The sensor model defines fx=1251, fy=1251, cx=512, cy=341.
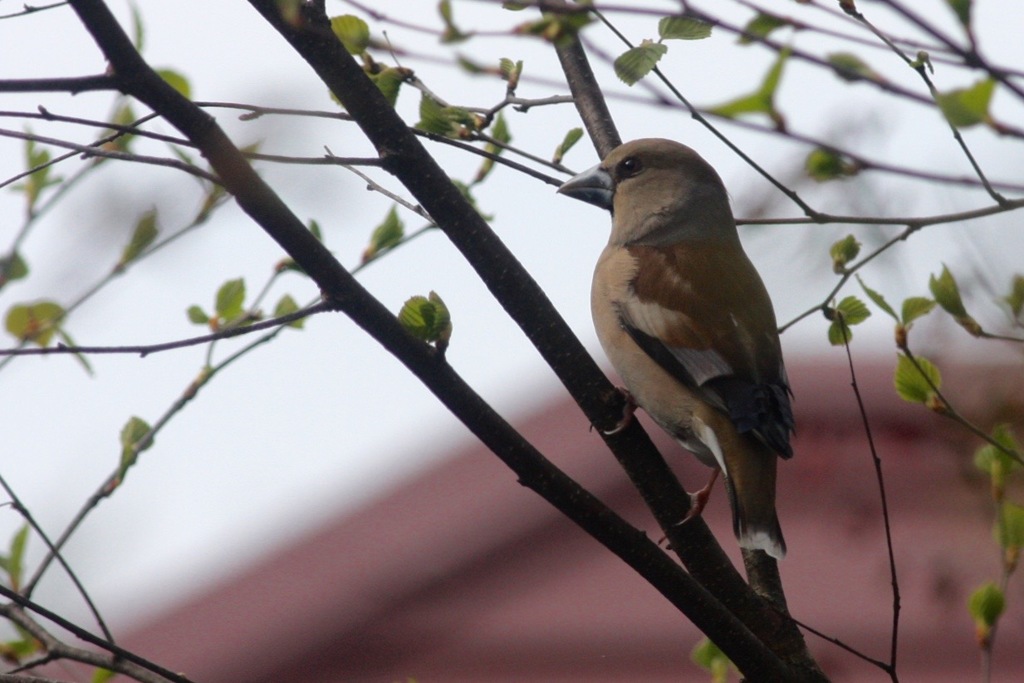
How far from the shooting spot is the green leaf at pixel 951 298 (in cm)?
273

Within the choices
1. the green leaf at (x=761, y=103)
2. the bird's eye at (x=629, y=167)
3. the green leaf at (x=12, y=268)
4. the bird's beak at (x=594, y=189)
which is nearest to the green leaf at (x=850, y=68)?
the green leaf at (x=761, y=103)

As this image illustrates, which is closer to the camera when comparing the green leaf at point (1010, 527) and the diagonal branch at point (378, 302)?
the diagonal branch at point (378, 302)

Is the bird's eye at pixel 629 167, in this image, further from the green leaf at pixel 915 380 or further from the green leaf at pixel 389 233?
the green leaf at pixel 915 380

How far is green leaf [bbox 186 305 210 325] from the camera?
12.4 ft

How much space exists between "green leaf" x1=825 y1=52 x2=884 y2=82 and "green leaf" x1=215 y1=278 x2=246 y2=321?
2215 millimetres

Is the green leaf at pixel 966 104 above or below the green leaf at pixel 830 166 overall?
below

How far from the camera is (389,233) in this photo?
3527mm

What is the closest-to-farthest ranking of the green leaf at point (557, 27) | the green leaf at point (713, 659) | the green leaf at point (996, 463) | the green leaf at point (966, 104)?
the green leaf at point (966, 104) → the green leaf at point (557, 27) → the green leaf at point (996, 463) → the green leaf at point (713, 659)

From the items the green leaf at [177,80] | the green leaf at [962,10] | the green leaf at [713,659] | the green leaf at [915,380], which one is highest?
the green leaf at [177,80]

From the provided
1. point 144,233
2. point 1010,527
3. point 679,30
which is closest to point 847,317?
point 1010,527

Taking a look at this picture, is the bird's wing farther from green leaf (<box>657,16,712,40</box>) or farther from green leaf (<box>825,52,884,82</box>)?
green leaf (<box>825,52,884,82</box>)

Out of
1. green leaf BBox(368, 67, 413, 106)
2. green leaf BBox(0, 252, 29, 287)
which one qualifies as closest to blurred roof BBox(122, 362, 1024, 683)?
green leaf BBox(0, 252, 29, 287)

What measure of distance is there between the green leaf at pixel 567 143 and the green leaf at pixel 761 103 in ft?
5.18

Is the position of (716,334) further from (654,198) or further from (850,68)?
(850,68)
